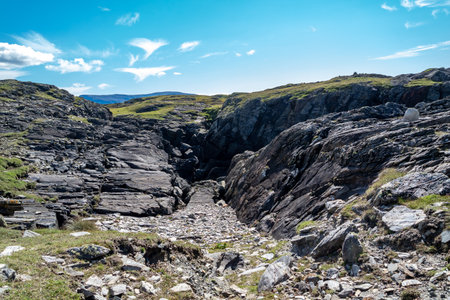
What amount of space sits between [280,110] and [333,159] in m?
58.1

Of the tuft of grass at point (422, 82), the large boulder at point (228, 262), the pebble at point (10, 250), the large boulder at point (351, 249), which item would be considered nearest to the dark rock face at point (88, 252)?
the pebble at point (10, 250)

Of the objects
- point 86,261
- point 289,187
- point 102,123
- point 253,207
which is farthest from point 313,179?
point 102,123

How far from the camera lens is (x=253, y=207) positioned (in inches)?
1266

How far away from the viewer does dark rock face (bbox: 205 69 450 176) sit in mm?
68875

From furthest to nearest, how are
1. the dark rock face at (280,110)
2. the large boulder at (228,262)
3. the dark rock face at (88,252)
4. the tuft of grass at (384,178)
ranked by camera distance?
1. the dark rock face at (280,110)
2. the tuft of grass at (384,178)
3. the large boulder at (228,262)
4. the dark rock face at (88,252)

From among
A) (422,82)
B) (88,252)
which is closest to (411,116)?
(88,252)

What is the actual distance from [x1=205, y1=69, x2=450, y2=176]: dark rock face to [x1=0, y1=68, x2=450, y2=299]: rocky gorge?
494 centimetres

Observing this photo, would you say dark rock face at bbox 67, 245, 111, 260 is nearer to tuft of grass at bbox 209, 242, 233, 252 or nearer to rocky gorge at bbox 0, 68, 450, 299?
rocky gorge at bbox 0, 68, 450, 299

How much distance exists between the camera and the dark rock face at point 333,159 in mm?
20125

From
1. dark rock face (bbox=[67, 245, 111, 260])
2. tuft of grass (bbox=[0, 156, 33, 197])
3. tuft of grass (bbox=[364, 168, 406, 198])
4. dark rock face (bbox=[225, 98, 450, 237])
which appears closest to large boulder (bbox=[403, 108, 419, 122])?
dark rock face (bbox=[225, 98, 450, 237])

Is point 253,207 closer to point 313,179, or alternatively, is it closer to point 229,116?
point 313,179

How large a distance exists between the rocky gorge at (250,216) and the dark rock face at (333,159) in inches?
6.0

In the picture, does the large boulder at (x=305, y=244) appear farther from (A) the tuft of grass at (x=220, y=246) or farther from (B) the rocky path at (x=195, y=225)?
(B) the rocky path at (x=195, y=225)

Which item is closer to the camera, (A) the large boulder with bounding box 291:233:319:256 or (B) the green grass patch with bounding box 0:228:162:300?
(B) the green grass patch with bounding box 0:228:162:300
